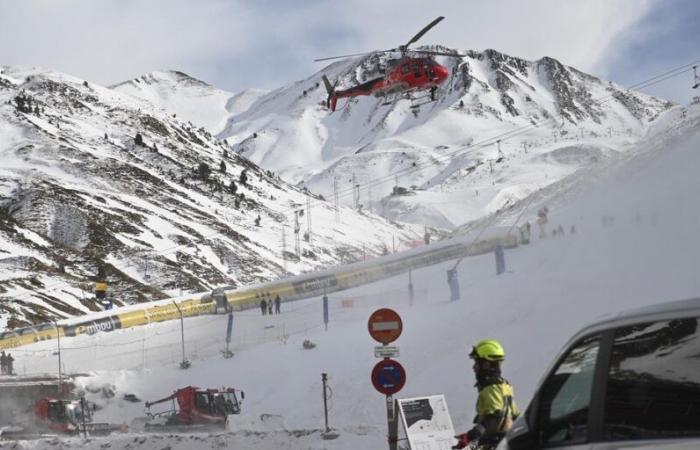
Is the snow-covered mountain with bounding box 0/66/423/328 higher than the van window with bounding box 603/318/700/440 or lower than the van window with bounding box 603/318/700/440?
higher

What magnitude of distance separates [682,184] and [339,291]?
65.3 ft

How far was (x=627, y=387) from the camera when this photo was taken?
385 centimetres

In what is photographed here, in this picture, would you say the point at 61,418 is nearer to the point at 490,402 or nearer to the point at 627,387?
the point at 490,402

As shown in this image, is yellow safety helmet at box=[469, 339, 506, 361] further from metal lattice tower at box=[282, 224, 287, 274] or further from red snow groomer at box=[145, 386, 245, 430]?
metal lattice tower at box=[282, 224, 287, 274]

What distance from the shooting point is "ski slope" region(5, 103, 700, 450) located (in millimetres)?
17766

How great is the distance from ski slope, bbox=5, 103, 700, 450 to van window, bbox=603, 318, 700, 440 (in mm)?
9308

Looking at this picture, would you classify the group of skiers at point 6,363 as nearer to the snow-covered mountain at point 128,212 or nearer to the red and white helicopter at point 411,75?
the red and white helicopter at point 411,75

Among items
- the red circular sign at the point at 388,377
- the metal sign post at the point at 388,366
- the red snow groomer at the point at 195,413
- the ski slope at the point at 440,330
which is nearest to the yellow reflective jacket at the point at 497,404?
the metal sign post at the point at 388,366

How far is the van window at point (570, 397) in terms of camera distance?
4133mm

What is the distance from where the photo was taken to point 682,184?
1219 inches

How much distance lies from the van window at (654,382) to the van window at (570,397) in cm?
20

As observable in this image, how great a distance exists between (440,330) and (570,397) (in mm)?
19502

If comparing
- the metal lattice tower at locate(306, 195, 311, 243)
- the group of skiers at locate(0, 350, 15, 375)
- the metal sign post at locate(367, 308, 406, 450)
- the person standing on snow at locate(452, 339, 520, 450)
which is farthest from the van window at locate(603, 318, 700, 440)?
the metal lattice tower at locate(306, 195, 311, 243)

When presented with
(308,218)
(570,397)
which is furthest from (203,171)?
(570,397)
